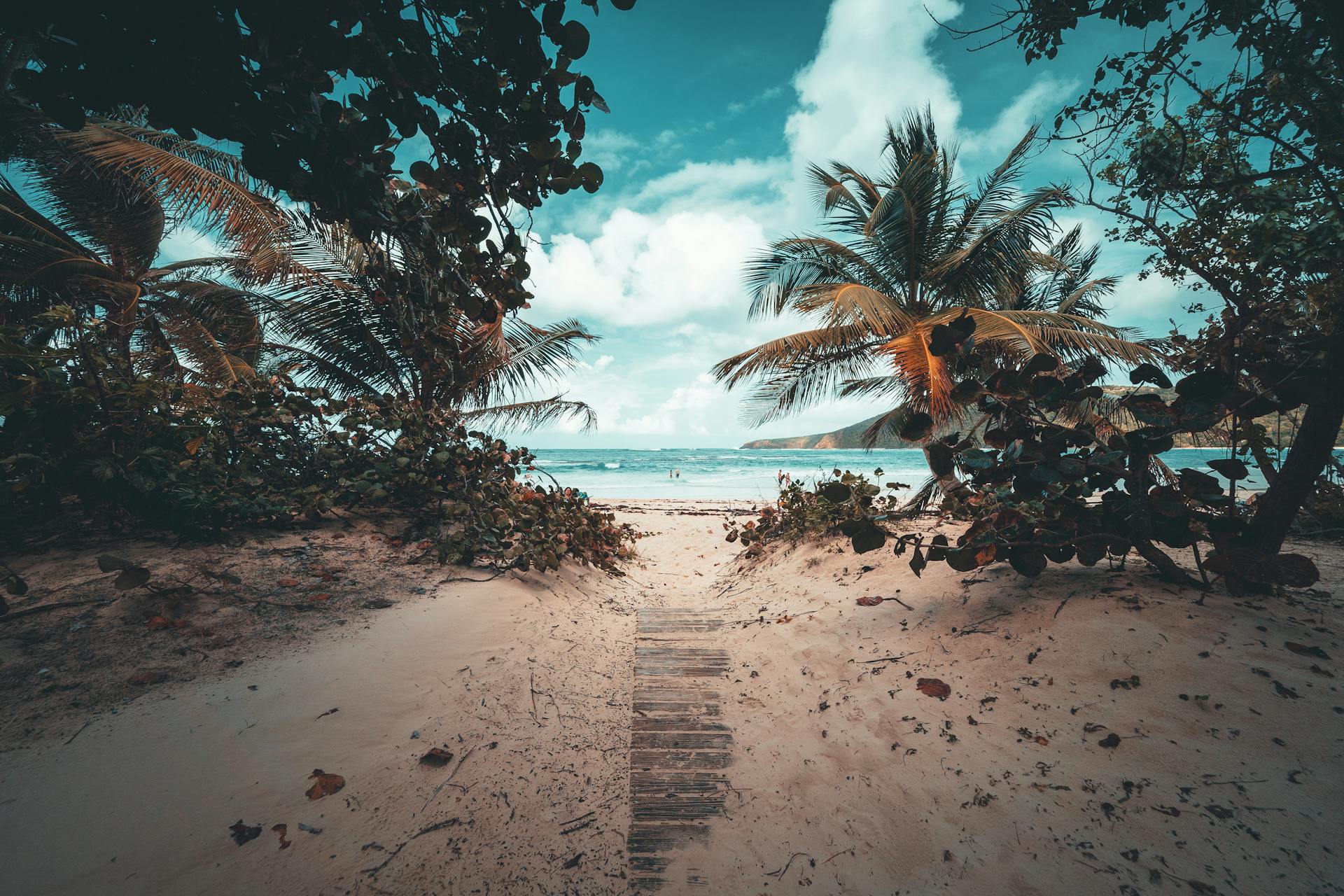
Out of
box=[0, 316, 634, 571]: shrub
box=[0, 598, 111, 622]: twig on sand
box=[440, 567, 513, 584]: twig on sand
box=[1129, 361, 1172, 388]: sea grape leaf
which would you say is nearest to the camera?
box=[0, 598, 111, 622]: twig on sand

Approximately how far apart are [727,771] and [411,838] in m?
1.21

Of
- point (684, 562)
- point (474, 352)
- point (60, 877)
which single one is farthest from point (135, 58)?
point (684, 562)

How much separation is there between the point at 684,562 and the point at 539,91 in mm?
6061

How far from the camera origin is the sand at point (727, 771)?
1.38 m

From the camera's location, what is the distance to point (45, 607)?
2254 millimetres

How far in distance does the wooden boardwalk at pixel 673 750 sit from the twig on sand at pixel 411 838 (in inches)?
25.3

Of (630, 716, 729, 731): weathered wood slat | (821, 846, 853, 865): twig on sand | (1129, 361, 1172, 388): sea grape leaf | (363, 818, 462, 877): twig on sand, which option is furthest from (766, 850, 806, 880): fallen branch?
(1129, 361, 1172, 388): sea grape leaf

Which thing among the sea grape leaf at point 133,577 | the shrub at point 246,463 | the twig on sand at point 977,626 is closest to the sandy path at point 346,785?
the sea grape leaf at point 133,577

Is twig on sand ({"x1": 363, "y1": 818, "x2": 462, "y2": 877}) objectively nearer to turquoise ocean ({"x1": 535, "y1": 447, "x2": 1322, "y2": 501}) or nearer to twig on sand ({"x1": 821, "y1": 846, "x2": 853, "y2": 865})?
twig on sand ({"x1": 821, "y1": 846, "x2": 853, "y2": 865})

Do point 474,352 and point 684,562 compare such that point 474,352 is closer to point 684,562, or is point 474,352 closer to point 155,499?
point 155,499

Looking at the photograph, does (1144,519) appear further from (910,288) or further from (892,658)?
(910,288)

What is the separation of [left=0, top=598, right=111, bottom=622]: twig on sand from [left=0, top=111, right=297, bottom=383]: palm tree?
2.26 metres

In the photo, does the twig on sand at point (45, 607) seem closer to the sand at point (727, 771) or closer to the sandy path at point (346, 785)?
the sand at point (727, 771)

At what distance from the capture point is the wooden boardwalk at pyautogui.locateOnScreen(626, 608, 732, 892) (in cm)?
168
